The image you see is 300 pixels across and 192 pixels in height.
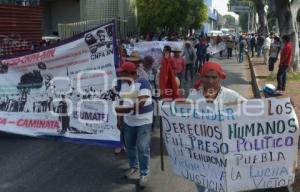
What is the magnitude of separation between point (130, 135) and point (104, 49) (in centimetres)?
193

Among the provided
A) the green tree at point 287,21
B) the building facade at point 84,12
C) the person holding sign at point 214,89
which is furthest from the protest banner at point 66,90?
the building facade at point 84,12

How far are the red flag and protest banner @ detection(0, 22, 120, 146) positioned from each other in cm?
288

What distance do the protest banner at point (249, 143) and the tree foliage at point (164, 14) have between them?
140ft

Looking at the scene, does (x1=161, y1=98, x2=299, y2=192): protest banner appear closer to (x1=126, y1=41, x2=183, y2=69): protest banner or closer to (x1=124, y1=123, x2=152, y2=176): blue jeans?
(x1=124, y1=123, x2=152, y2=176): blue jeans

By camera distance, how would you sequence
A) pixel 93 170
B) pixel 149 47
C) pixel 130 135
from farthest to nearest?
1. pixel 149 47
2. pixel 93 170
3. pixel 130 135

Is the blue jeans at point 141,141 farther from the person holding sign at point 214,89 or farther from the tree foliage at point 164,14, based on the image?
the tree foliage at point 164,14

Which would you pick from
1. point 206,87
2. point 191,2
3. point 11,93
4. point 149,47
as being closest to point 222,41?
point 191,2

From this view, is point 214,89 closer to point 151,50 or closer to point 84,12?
point 151,50

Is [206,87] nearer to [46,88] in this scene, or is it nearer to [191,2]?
[46,88]

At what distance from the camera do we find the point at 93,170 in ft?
25.1

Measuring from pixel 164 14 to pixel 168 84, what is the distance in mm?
36836

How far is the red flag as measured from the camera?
11195 mm

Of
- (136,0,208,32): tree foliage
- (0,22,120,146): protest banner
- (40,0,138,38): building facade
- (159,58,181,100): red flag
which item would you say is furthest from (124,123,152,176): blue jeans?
(136,0,208,32): tree foliage

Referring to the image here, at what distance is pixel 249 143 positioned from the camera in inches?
184
